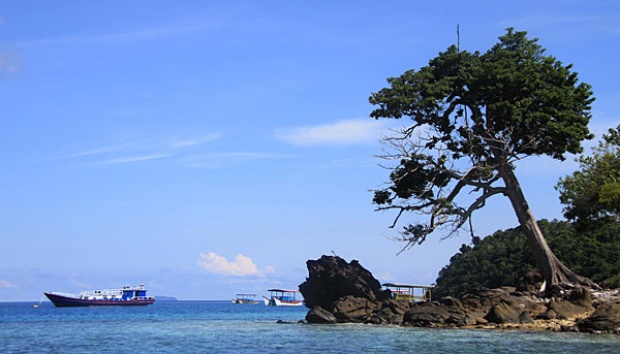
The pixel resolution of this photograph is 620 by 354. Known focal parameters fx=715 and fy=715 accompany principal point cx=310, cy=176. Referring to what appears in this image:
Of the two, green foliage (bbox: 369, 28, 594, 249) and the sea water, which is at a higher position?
green foliage (bbox: 369, 28, 594, 249)

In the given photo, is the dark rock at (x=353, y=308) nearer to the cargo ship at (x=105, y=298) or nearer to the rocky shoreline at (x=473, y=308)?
the rocky shoreline at (x=473, y=308)

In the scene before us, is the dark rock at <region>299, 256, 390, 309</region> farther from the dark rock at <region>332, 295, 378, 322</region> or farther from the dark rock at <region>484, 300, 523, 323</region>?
the dark rock at <region>484, 300, 523, 323</region>

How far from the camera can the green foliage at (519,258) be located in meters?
65.0

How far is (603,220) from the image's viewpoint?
141ft

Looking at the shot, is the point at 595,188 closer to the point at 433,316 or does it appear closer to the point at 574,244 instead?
the point at 433,316

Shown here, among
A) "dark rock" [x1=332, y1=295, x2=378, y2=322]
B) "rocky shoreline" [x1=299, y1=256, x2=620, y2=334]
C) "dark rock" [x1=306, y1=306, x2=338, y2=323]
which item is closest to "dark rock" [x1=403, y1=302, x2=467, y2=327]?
"rocky shoreline" [x1=299, y1=256, x2=620, y2=334]

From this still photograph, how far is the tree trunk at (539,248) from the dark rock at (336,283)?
16.8m

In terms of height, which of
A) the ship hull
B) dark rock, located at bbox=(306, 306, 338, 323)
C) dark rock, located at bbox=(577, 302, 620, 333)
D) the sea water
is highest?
the ship hull

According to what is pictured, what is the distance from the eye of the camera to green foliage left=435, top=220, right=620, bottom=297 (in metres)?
65.0

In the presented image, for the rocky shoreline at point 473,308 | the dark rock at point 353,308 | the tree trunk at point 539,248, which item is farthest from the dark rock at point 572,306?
the dark rock at point 353,308

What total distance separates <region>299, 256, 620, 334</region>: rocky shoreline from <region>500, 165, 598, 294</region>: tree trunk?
3.49 ft

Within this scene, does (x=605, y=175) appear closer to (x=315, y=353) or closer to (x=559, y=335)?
(x=559, y=335)

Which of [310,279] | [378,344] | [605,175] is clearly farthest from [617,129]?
[310,279]

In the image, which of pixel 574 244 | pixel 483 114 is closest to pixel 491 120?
pixel 483 114
